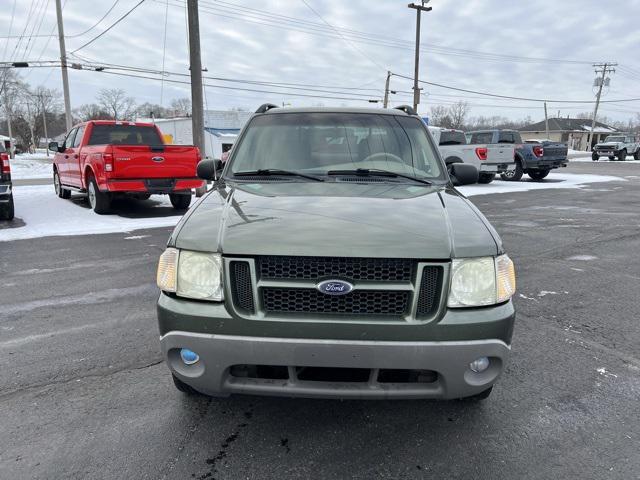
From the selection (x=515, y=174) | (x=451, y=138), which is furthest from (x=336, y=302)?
(x=515, y=174)

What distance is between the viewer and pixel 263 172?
328 cm

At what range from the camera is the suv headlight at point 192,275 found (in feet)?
7.09

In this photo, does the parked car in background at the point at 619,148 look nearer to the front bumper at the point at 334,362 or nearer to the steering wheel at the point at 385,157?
the steering wheel at the point at 385,157

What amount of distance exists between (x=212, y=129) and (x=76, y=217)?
104ft

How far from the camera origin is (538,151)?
62.3ft

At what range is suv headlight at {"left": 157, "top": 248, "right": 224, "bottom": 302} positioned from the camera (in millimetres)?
2162

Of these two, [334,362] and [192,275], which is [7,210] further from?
[334,362]

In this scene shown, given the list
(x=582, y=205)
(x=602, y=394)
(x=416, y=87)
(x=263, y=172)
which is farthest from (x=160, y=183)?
(x=416, y=87)

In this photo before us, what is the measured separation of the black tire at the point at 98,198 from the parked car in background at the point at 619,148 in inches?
1690

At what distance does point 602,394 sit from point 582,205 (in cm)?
1133

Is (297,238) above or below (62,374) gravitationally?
above

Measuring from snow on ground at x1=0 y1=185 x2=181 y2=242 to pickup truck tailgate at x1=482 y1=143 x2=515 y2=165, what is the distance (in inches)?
493

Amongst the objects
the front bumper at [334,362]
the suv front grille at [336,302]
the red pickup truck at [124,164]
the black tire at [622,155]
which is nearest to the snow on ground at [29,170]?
the red pickup truck at [124,164]

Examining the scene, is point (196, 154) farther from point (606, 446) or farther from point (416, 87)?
point (416, 87)
